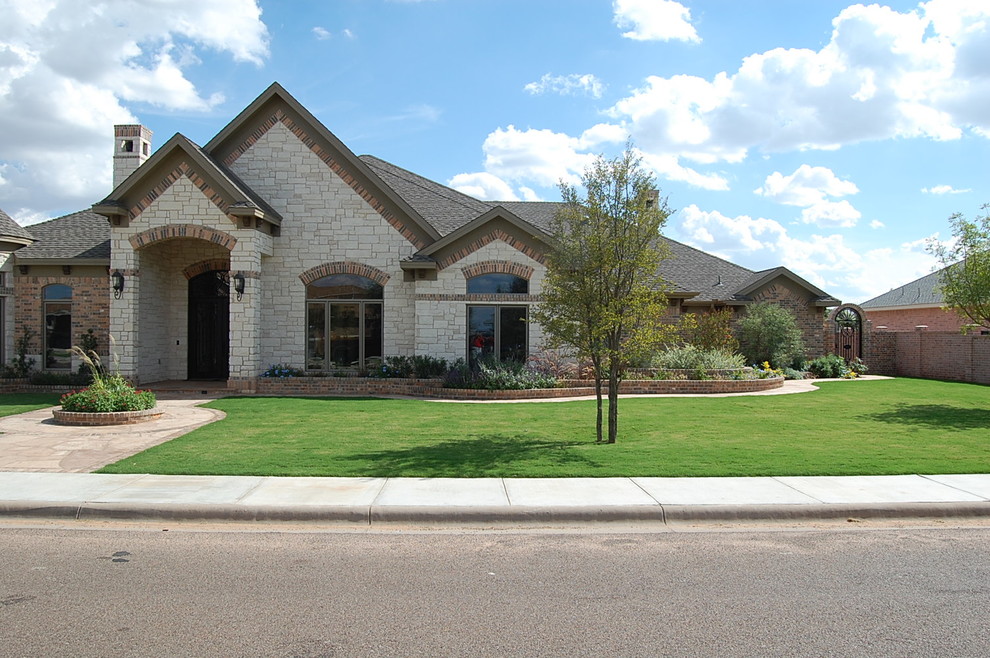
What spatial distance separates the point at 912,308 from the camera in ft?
116

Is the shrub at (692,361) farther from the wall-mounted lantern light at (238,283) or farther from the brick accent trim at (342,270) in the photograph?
the wall-mounted lantern light at (238,283)

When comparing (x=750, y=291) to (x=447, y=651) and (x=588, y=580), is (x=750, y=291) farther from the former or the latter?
(x=447, y=651)

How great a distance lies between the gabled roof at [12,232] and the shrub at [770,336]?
73.8 ft

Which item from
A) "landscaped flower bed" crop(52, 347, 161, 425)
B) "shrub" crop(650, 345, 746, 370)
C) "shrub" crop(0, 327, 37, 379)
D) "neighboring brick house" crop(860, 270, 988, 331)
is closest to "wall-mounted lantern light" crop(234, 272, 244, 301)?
"landscaped flower bed" crop(52, 347, 161, 425)

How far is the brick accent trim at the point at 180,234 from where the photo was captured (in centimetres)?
1792

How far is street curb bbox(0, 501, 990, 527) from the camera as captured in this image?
7.21m

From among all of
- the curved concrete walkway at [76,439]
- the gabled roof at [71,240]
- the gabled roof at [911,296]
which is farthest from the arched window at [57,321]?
the gabled roof at [911,296]

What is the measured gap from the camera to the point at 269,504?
738cm

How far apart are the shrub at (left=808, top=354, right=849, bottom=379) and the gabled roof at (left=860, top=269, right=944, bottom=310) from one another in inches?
484

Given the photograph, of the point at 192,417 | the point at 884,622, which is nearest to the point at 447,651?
the point at 884,622

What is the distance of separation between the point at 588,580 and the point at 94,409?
36.1 feet

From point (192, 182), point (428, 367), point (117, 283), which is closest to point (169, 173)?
point (192, 182)

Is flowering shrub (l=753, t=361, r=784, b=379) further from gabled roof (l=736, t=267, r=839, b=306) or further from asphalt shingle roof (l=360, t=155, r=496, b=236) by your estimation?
asphalt shingle roof (l=360, t=155, r=496, b=236)

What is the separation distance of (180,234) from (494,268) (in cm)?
822
